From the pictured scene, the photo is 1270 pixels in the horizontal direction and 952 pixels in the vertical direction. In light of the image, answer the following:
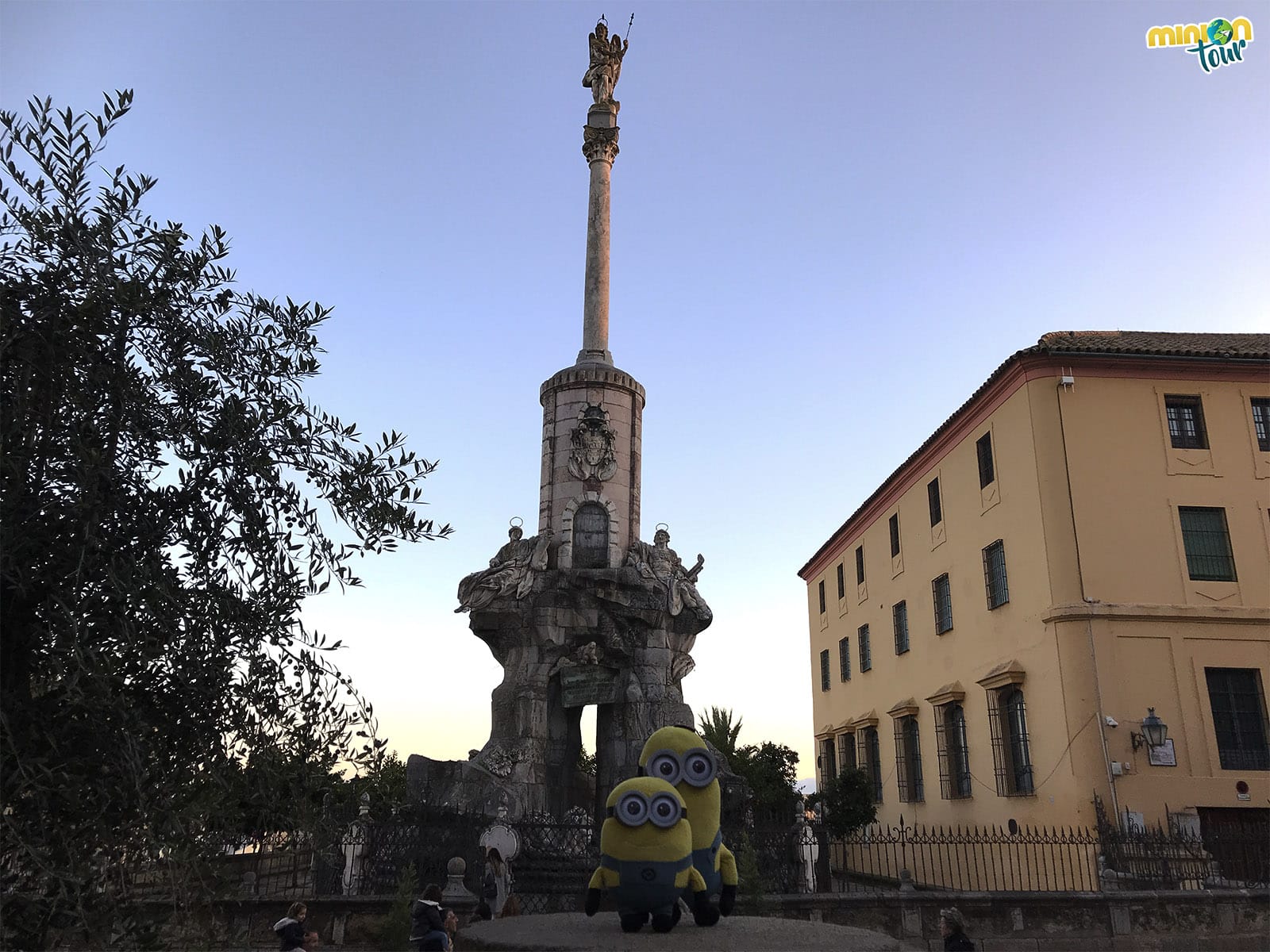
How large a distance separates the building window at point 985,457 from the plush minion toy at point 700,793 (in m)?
17.3

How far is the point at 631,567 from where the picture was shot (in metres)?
19.8

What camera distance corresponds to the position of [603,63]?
2627 cm

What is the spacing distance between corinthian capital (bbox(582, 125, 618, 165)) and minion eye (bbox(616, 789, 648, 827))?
66.0ft

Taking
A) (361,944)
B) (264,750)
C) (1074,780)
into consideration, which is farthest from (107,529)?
(1074,780)

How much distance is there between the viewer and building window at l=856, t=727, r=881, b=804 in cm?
2930

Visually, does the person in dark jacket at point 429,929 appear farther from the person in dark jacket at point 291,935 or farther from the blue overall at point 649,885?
the blue overall at point 649,885

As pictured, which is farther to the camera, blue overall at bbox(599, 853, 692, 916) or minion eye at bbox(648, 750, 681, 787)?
minion eye at bbox(648, 750, 681, 787)

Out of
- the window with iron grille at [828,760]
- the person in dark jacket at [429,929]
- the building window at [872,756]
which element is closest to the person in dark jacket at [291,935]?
the person in dark jacket at [429,929]

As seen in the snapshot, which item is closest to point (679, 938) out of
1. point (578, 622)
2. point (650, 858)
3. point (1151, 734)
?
point (650, 858)

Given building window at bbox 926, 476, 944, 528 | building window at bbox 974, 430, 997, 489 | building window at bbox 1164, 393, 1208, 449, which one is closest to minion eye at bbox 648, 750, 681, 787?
building window at bbox 974, 430, 997, 489

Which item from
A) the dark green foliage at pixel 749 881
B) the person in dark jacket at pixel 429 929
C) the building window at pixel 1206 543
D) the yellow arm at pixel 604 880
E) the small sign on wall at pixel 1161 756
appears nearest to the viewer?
the yellow arm at pixel 604 880

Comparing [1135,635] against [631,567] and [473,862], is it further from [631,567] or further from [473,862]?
[473,862]

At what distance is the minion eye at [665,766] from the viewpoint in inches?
312

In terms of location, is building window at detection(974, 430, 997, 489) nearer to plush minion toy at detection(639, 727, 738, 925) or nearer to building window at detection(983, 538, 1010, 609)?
building window at detection(983, 538, 1010, 609)
